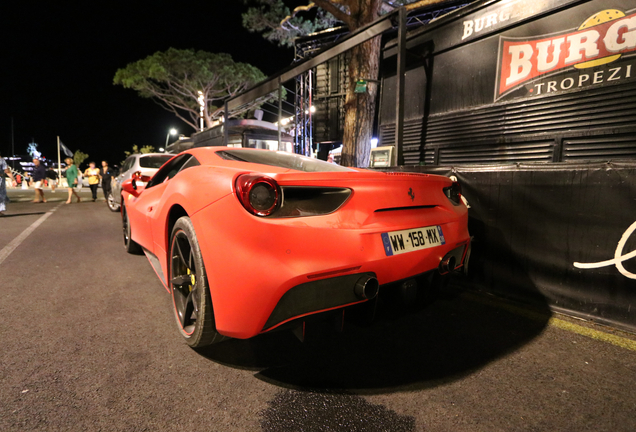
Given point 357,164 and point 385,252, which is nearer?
point 385,252

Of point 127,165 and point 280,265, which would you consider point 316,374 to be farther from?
point 127,165

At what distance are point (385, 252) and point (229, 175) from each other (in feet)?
2.92

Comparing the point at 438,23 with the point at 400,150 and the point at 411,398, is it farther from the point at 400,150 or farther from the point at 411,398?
the point at 411,398

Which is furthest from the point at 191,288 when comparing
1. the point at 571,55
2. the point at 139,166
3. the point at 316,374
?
the point at 139,166

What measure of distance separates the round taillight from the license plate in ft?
1.95

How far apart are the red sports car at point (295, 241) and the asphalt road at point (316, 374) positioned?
0.29 m

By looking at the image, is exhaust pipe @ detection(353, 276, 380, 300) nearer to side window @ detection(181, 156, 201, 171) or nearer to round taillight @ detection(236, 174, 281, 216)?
round taillight @ detection(236, 174, 281, 216)

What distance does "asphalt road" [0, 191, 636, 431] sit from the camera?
150cm

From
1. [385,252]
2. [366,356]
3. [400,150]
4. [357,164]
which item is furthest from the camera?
[357,164]

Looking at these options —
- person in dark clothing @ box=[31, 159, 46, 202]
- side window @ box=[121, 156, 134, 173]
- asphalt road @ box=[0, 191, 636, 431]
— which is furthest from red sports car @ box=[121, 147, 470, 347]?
person in dark clothing @ box=[31, 159, 46, 202]

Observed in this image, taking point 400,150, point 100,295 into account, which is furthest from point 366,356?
point 400,150

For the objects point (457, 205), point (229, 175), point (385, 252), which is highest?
point (229, 175)

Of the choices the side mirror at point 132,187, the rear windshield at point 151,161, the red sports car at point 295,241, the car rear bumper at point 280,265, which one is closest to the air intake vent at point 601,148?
the red sports car at point 295,241

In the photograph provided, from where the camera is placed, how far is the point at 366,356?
203cm
